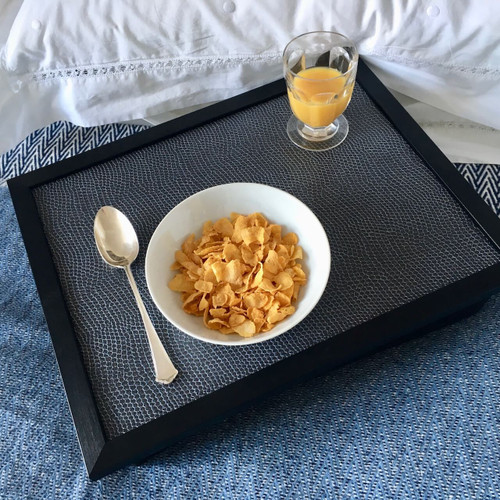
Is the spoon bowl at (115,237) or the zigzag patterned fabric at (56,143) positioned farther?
the zigzag patterned fabric at (56,143)

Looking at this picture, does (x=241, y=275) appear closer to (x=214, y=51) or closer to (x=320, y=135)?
(x=320, y=135)

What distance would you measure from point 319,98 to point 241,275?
0.83 feet

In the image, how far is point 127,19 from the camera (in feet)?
2.45

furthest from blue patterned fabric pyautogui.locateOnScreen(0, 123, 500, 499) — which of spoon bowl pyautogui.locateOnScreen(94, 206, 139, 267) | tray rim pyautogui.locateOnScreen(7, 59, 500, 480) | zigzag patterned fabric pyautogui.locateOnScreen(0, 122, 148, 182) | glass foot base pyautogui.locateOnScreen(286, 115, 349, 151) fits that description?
zigzag patterned fabric pyautogui.locateOnScreen(0, 122, 148, 182)

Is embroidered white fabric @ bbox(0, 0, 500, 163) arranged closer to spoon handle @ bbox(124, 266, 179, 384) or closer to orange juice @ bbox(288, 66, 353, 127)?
orange juice @ bbox(288, 66, 353, 127)

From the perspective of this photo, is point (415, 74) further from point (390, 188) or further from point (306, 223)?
point (306, 223)

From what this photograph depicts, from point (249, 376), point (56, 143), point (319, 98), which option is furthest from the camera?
point (56, 143)

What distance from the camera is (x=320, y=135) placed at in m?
0.74

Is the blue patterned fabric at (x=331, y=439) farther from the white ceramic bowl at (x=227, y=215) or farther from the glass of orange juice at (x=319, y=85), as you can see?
the glass of orange juice at (x=319, y=85)

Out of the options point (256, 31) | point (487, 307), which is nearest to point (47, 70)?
point (256, 31)

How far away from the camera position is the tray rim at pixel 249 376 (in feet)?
1.75

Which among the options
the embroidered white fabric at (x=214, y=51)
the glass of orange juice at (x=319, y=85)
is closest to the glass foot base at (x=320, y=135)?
the glass of orange juice at (x=319, y=85)

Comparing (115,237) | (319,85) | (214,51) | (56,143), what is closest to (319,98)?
(319,85)

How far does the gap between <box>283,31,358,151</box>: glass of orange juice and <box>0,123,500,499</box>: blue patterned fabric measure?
0.98 ft
